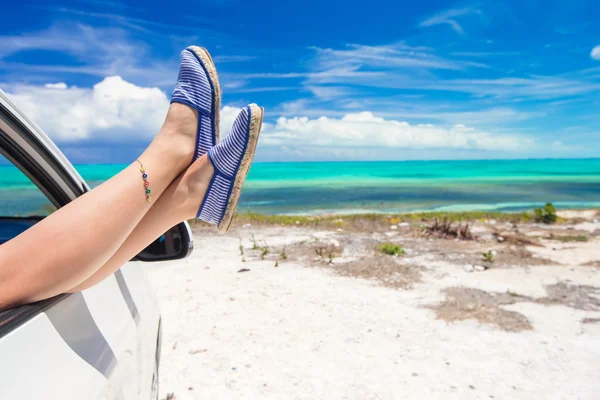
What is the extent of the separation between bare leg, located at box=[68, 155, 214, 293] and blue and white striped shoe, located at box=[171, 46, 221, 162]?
0.08 m

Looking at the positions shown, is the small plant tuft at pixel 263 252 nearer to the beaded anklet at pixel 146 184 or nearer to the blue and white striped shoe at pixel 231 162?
the blue and white striped shoe at pixel 231 162

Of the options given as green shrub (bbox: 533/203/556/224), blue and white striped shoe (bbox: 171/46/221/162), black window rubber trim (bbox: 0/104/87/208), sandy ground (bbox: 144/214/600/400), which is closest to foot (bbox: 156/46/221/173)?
blue and white striped shoe (bbox: 171/46/221/162)

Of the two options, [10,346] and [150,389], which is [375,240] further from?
[10,346]

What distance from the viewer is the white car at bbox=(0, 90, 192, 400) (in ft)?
2.94

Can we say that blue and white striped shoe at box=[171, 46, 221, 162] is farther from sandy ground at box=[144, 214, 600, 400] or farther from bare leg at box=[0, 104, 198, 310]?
sandy ground at box=[144, 214, 600, 400]

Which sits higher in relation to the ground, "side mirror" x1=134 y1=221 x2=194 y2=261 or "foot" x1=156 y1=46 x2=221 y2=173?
"foot" x1=156 y1=46 x2=221 y2=173

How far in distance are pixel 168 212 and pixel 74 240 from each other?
409 mm

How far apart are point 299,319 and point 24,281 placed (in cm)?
344

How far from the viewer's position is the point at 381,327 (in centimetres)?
412

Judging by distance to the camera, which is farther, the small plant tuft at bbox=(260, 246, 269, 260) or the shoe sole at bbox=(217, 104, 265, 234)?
the small plant tuft at bbox=(260, 246, 269, 260)

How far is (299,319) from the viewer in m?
4.33

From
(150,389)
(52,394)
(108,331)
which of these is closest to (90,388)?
(52,394)

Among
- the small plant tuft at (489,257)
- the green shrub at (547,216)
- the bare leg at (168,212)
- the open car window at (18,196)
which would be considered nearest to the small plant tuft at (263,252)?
the small plant tuft at (489,257)

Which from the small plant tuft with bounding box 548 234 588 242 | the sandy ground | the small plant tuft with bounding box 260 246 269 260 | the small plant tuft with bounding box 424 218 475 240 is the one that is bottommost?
the sandy ground
